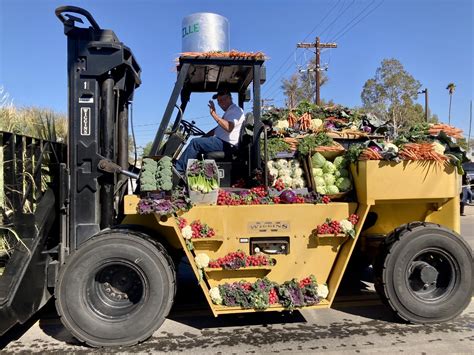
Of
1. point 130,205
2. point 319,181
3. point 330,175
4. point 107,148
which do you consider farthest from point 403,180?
point 107,148

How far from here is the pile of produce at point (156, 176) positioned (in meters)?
4.26

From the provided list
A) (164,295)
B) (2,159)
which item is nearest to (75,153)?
(2,159)

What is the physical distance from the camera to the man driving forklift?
4848 mm

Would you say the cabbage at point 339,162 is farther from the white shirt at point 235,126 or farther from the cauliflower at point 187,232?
the cauliflower at point 187,232

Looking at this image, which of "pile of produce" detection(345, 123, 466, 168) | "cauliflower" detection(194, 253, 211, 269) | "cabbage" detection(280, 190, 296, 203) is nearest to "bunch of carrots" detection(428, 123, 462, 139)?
"pile of produce" detection(345, 123, 466, 168)

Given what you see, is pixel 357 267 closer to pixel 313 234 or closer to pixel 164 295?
pixel 313 234

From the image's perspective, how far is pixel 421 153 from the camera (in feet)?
14.9

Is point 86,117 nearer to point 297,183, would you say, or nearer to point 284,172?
point 284,172

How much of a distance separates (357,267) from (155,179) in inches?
136

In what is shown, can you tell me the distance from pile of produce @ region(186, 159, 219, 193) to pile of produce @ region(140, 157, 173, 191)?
0.20m

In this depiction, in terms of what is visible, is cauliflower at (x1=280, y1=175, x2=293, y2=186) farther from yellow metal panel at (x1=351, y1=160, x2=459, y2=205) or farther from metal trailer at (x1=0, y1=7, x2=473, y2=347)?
yellow metal panel at (x1=351, y1=160, x2=459, y2=205)

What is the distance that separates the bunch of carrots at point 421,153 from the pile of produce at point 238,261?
72.5 inches

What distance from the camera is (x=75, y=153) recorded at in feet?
14.5

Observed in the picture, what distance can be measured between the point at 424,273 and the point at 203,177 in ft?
8.55
